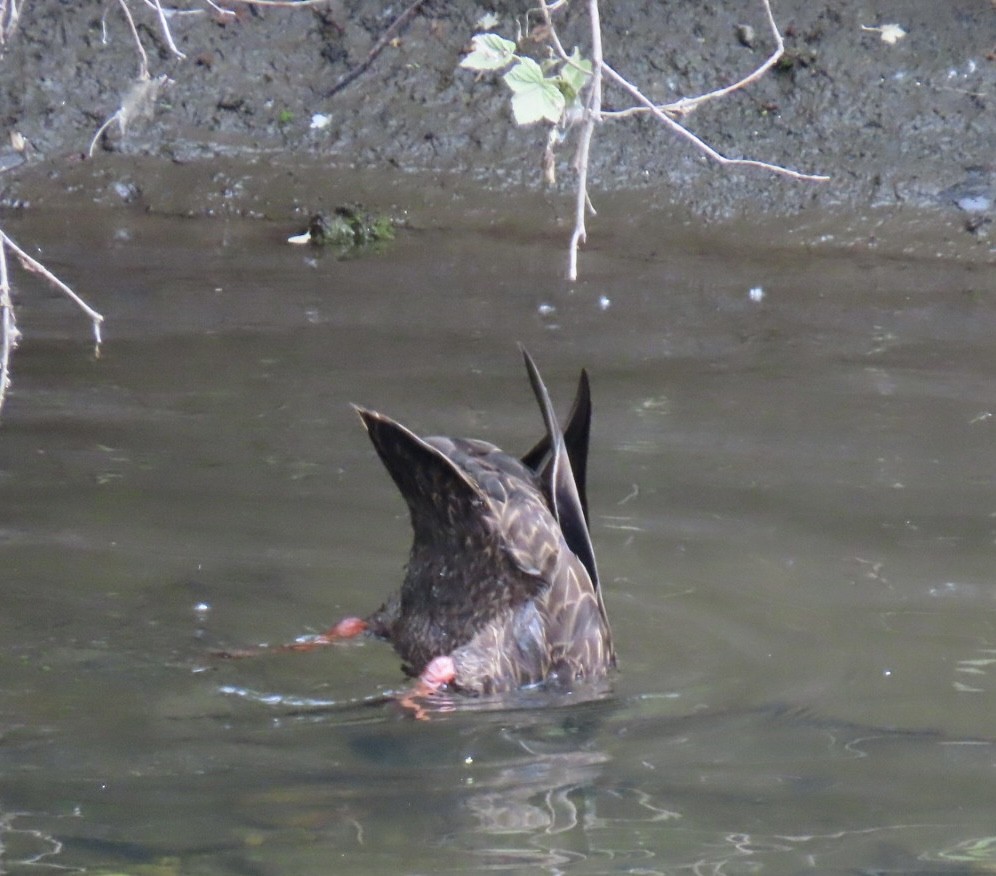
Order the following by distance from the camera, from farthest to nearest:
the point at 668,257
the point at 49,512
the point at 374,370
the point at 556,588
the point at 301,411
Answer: the point at 668,257 < the point at 374,370 < the point at 301,411 < the point at 49,512 < the point at 556,588

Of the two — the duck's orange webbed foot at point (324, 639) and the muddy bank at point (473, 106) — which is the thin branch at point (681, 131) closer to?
the duck's orange webbed foot at point (324, 639)

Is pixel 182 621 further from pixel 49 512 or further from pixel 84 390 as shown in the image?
pixel 84 390

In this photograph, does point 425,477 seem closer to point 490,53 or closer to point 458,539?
point 458,539

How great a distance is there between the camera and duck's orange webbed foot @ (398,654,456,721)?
155 inches

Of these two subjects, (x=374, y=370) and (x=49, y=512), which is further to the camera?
(x=374, y=370)

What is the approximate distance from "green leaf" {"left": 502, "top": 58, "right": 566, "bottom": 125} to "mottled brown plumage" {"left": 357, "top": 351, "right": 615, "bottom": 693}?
987 mm

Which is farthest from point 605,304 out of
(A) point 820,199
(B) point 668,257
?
(A) point 820,199

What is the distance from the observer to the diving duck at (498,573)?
3.98 meters

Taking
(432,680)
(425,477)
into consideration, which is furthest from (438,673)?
(425,477)

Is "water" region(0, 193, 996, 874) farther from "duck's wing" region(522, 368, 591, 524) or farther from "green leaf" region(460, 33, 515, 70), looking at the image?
"green leaf" region(460, 33, 515, 70)

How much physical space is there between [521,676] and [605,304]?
3.20 metres

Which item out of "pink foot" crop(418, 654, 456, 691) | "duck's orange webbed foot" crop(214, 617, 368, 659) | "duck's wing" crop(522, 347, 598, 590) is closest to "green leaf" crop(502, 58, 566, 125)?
"duck's wing" crop(522, 347, 598, 590)

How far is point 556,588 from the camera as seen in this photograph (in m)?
4.11

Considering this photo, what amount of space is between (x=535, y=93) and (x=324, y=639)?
175 centimetres
